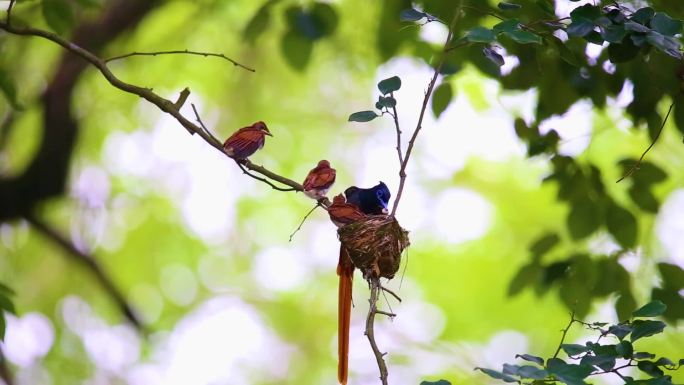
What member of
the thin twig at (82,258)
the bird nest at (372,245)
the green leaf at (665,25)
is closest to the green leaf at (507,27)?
the green leaf at (665,25)

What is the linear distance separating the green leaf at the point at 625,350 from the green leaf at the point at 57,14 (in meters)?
2.41

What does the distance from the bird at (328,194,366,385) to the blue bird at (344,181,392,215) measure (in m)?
0.24

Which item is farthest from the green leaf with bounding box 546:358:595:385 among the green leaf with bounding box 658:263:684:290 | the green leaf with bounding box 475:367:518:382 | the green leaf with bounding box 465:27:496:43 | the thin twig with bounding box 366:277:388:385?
the green leaf with bounding box 658:263:684:290

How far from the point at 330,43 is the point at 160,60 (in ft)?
6.63

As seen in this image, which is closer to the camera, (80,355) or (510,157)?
(80,355)

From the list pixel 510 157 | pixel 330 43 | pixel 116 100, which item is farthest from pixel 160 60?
pixel 510 157

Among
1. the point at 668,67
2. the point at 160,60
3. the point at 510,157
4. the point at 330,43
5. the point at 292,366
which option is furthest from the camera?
the point at 292,366

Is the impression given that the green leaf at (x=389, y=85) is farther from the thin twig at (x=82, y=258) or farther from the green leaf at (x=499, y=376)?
the thin twig at (x=82, y=258)

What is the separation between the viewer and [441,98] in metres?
3.57

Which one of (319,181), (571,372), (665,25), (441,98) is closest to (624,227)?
(441,98)

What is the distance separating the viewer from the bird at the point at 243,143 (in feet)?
8.53

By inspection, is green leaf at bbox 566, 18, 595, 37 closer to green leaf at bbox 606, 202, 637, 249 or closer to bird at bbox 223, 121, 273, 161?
bird at bbox 223, 121, 273, 161

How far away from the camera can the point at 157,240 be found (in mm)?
10086

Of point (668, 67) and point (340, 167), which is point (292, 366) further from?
point (668, 67)
